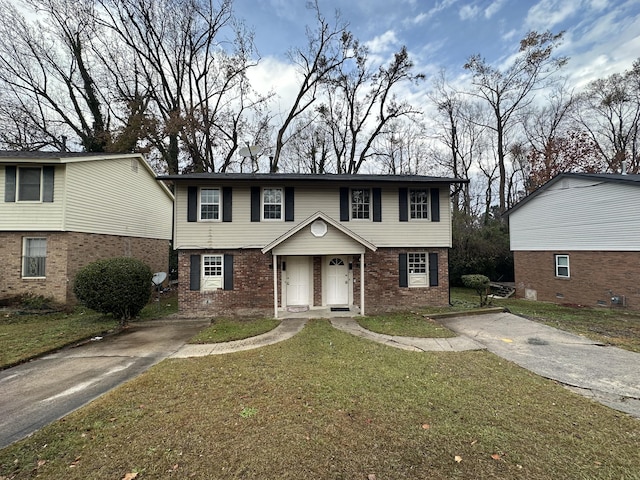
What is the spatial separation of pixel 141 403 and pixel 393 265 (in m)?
9.21

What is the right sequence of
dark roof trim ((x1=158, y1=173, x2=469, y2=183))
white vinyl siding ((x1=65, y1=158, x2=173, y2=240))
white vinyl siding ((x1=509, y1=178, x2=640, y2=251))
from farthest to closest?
white vinyl siding ((x1=509, y1=178, x2=640, y2=251))
white vinyl siding ((x1=65, y1=158, x2=173, y2=240))
dark roof trim ((x1=158, y1=173, x2=469, y2=183))

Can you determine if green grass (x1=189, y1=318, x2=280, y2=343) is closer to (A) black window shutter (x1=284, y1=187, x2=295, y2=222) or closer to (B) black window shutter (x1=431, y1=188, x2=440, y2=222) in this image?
(A) black window shutter (x1=284, y1=187, x2=295, y2=222)

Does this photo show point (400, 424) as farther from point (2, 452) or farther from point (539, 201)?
point (539, 201)

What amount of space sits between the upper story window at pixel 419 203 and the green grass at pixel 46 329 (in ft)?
34.5

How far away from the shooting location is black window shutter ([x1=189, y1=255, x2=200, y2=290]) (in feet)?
34.9

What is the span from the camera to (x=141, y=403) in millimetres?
4238

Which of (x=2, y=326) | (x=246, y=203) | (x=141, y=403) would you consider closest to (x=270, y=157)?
(x=246, y=203)

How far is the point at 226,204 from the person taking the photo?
35.4ft

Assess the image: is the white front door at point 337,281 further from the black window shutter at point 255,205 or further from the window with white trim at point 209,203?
the window with white trim at point 209,203

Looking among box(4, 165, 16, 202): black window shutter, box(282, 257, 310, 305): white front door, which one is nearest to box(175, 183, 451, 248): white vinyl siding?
box(282, 257, 310, 305): white front door

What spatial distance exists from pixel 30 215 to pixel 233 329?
974 cm

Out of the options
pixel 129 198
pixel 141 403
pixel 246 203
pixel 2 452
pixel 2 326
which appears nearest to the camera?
pixel 2 452

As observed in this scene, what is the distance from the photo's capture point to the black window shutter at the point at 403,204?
11.4 meters

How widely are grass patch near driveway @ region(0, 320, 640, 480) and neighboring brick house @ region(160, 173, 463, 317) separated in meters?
5.30
